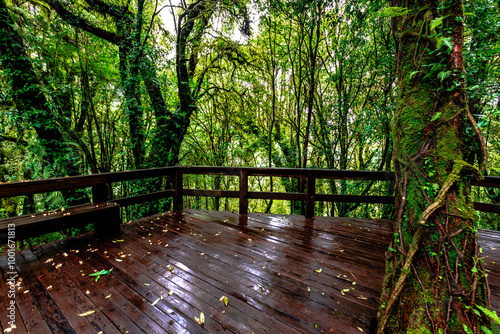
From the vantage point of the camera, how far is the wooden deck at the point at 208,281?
4.77ft

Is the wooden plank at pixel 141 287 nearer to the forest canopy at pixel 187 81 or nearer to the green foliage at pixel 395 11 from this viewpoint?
the green foliage at pixel 395 11

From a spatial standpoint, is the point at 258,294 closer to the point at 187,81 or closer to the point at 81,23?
the point at 187,81

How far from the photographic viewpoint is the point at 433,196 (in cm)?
124

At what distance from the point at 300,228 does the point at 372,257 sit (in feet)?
3.54

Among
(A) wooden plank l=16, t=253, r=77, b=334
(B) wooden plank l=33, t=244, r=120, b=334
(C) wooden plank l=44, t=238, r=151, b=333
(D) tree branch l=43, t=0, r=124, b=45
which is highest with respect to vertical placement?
(D) tree branch l=43, t=0, r=124, b=45

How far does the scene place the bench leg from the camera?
2.81 m

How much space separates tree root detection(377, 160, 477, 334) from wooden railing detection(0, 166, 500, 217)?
2.21 meters

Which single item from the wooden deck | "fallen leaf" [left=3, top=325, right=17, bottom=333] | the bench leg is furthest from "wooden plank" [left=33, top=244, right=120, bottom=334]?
the bench leg

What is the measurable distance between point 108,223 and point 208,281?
6.28 ft

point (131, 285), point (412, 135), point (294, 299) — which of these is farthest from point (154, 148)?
point (412, 135)

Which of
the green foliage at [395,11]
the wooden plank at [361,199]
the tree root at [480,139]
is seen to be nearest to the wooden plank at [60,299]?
the tree root at [480,139]

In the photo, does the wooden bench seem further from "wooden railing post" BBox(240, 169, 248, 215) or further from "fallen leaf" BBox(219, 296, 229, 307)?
"fallen leaf" BBox(219, 296, 229, 307)

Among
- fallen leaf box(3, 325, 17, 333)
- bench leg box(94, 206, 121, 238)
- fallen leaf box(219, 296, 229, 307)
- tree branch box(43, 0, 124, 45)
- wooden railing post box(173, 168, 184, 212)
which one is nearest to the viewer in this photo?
fallen leaf box(3, 325, 17, 333)

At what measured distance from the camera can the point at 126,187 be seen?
6543 mm
